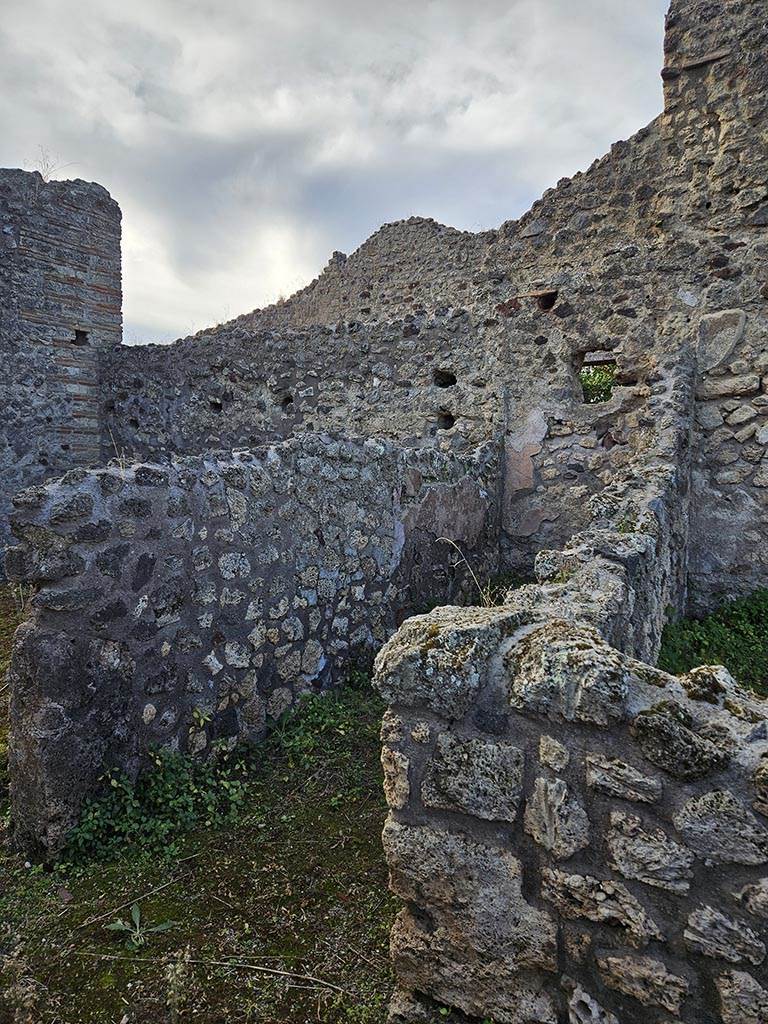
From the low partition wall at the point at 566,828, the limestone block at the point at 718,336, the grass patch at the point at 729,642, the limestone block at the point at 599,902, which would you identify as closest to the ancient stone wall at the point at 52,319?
the limestone block at the point at 718,336

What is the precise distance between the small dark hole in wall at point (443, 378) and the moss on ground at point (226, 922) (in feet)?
15.1

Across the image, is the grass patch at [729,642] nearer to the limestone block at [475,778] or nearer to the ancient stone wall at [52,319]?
the limestone block at [475,778]

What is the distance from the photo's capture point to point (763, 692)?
3959mm

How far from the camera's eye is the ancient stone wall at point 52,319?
8594 millimetres

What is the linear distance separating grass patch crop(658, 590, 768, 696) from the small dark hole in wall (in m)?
3.30

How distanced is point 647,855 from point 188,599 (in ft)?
7.90

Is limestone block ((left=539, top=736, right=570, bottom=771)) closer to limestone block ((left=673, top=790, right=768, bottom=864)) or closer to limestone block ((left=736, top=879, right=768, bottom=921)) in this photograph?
limestone block ((left=673, top=790, right=768, bottom=864))

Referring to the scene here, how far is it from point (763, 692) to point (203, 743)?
328 cm

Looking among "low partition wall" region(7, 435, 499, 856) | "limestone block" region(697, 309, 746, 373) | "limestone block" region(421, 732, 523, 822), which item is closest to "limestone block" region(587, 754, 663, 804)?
"limestone block" region(421, 732, 523, 822)

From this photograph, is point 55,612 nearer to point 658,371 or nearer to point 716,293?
point 658,371

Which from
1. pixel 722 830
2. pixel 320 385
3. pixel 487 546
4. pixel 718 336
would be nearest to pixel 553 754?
pixel 722 830

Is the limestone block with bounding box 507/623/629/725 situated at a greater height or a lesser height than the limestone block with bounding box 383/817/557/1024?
greater

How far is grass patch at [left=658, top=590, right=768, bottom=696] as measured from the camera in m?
4.17

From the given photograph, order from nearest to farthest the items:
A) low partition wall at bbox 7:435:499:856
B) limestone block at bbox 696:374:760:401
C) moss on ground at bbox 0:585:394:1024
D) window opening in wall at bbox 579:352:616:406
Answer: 1. moss on ground at bbox 0:585:394:1024
2. low partition wall at bbox 7:435:499:856
3. limestone block at bbox 696:374:760:401
4. window opening in wall at bbox 579:352:616:406
